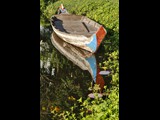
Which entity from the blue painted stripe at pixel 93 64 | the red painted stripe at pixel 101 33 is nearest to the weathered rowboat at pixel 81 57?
the blue painted stripe at pixel 93 64

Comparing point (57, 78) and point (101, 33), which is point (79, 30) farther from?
point (57, 78)

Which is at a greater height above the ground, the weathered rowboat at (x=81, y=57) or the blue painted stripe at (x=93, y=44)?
the blue painted stripe at (x=93, y=44)

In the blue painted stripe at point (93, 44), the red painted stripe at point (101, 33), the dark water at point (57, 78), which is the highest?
the red painted stripe at point (101, 33)

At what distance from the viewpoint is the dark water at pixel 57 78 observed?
3.56m

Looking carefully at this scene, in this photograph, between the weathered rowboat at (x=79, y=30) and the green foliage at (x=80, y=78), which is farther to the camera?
the weathered rowboat at (x=79, y=30)

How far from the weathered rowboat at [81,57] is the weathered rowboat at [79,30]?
0.15 feet

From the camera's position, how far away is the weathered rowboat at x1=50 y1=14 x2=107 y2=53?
12.3 feet

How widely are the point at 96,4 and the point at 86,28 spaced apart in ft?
0.77

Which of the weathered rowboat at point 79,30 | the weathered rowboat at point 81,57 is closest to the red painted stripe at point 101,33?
the weathered rowboat at point 79,30

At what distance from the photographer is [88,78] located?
146 inches

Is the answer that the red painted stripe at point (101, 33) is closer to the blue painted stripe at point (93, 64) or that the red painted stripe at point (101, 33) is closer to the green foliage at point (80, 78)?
the green foliage at point (80, 78)

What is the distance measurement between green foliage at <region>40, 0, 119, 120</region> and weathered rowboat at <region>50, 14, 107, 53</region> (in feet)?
0.16

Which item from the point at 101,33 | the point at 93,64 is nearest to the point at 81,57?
the point at 93,64
